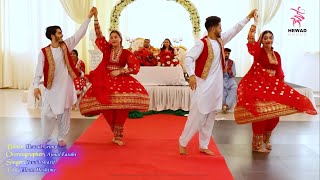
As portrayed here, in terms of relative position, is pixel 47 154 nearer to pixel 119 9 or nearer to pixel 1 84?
pixel 119 9

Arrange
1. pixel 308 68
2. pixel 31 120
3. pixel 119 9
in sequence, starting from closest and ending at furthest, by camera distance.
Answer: pixel 31 120, pixel 119 9, pixel 308 68

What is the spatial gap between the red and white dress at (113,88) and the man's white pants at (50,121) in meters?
0.25

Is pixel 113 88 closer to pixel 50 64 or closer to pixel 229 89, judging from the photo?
pixel 50 64

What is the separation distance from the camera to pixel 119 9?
800 centimetres

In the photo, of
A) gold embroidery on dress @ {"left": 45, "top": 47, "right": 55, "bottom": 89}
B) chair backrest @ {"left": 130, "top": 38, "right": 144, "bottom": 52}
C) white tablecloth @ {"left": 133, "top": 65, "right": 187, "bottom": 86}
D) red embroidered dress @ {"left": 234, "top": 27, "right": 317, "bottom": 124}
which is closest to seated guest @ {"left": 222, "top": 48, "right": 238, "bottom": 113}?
white tablecloth @ {"left": 133, "top": 65, "right": 187, "bottom": 86}

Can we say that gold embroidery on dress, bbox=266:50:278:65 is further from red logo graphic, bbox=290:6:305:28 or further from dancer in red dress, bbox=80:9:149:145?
red logo graphic, bbox=290:6:305:28

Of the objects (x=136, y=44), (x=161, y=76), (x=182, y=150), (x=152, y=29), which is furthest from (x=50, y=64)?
(x=152, y=29)

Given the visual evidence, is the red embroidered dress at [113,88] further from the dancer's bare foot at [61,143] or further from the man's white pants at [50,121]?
the dancer's bare foot at [61,143]

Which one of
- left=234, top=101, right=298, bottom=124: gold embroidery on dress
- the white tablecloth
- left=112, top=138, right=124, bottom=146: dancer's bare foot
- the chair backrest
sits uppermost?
the chair backrest

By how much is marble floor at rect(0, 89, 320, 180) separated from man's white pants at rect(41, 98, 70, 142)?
0.20 m

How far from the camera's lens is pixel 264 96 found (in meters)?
3.94

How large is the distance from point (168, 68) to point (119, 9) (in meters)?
2.02

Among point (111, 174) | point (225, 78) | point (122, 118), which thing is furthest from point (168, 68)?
point (111, 174)

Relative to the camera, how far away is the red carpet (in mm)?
3357
